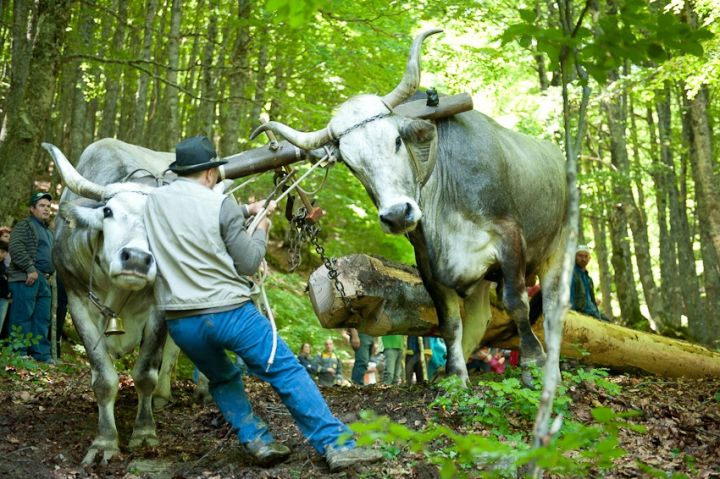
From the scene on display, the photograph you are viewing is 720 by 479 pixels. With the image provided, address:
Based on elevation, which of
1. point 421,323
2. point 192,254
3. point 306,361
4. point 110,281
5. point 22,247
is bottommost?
point 306,361

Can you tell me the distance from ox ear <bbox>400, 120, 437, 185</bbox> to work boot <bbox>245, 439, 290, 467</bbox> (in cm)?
253

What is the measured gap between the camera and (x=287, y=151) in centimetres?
777

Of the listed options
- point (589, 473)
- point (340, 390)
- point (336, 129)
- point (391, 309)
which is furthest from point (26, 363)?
point (589, 473)

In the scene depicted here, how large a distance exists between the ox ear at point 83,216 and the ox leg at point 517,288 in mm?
3388

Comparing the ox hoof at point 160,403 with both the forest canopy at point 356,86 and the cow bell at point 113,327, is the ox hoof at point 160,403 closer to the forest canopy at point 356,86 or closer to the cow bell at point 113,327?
the cow bell at point 113,327

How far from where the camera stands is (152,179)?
25.0ft

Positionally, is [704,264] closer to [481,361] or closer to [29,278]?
[481,361]

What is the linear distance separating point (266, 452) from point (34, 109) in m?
6.77

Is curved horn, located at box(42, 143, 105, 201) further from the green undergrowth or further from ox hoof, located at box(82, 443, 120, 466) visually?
the green undergrowth

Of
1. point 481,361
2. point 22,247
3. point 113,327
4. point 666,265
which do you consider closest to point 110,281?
point 113,327

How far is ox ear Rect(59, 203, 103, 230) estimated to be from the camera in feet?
21.9

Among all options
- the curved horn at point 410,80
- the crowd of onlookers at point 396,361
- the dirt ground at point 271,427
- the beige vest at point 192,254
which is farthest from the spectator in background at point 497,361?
the beige vest at point 192,254

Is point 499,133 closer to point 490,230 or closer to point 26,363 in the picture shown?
point 490,230

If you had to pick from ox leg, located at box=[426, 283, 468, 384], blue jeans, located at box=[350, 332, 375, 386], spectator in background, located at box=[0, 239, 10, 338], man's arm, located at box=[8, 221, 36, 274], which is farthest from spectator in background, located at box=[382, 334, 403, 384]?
ox leg, located at box=[426, 283, 468, 384]
